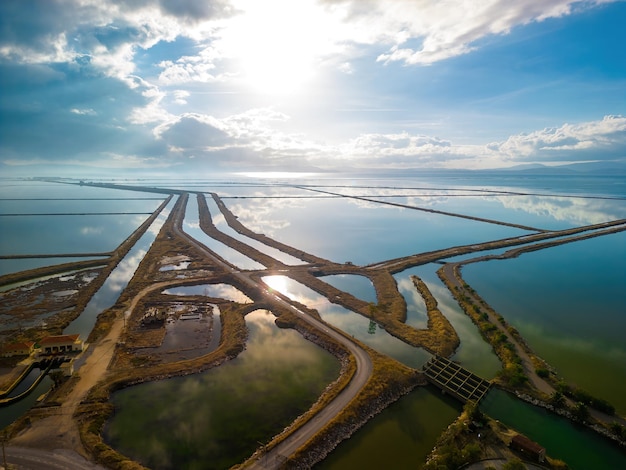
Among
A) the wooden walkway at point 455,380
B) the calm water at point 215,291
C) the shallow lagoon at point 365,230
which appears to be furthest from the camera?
the shallow lagoon at point 365,230

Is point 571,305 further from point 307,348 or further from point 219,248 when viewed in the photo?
point 219,248

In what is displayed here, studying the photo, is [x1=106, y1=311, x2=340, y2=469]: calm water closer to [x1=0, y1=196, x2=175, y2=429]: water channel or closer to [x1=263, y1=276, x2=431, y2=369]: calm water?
[x1=263, y1=276, x2=431, y2=369]: calm water

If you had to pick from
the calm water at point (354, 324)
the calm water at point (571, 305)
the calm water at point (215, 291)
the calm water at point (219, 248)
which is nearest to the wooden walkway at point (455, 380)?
the calm water at point (354, 324)

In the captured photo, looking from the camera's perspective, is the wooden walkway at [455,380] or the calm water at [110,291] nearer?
the wooden walkway at [455,380]

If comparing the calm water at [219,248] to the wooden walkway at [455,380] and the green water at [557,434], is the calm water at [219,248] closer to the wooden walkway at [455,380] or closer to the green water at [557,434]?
the wooden walkway at [455,380]

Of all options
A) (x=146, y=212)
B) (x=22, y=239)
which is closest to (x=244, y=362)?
(x=22, y=239)

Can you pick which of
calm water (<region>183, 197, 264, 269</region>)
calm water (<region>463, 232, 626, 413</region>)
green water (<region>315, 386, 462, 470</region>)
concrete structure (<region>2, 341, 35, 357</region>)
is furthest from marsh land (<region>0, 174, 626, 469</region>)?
concrete structure (<region>2, 341, 35, 357</region>)

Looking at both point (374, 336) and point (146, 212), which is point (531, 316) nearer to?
point (374, 336)

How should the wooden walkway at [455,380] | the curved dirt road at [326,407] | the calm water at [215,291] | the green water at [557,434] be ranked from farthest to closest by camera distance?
the calm water at [215,291], the wooden walkway at [455,380], the green water at [557,434], the curved dirt road at [326,407]
